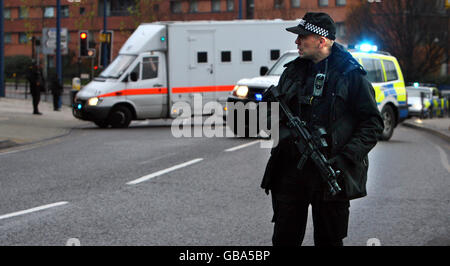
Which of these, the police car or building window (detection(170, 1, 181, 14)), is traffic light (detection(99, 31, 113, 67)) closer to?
the police car

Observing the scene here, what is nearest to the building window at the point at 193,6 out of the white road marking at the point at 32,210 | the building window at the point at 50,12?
the building window at the point at 50,12

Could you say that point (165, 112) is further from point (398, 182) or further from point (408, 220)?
point (408, 220)

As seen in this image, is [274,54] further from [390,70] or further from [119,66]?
[390,70]

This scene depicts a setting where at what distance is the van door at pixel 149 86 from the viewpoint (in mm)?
23734

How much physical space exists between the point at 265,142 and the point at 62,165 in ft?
18.7

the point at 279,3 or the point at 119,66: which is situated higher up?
the point at 279,3

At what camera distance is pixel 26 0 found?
65.2 metres

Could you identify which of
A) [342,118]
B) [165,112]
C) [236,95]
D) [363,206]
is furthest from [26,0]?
[342,118]

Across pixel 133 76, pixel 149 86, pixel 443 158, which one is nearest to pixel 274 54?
pixel 149 86

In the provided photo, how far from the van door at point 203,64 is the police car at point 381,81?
18.2 feet

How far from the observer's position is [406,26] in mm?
53281

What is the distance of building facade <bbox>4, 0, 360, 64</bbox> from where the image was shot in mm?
72812

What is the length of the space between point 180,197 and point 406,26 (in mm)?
45837

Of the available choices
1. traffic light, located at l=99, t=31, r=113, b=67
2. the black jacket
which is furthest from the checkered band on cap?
traffic light, located at l=99, t=31, r=113, b=67
